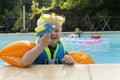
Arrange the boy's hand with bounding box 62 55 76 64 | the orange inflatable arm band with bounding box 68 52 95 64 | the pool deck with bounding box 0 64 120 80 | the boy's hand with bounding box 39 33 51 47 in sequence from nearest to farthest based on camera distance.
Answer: the pool deck with bounding box 0 64 120 80 < the boy's hand with bounding box 39 33 51 47 < the boy's hand with bounding box 62 55 76 64 < the orange inflatable arm band with bounding box 68 52 95 64

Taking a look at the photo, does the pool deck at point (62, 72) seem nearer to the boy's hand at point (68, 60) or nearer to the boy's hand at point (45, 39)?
the boy's hand at point (68, 60)

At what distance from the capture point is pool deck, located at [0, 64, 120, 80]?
7.26 feet

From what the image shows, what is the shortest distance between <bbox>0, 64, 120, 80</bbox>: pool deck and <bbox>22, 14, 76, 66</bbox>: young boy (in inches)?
3.1

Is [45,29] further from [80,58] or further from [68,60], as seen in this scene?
[80,58]

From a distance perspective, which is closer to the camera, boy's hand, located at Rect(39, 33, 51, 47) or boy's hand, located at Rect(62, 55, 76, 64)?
boy's hand, located at Rect(39, 33, 51, 47)

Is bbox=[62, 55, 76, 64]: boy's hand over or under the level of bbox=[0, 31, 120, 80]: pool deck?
over

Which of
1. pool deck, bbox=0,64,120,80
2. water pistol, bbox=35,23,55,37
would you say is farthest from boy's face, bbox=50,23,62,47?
pool deck, bbox=0,64,120,80

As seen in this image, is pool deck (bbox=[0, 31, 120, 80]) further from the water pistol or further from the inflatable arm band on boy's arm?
the water pistol

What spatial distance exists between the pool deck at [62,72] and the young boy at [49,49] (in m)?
0.08

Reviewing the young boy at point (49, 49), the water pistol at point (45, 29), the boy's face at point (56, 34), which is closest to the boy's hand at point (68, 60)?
the young boy at point (49, 49)

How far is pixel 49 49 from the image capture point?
2.63 metres

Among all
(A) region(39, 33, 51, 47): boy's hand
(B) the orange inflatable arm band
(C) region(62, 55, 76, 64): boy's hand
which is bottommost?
(B) the orange inflatable arm band

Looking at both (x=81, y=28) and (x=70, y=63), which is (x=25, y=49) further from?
(x=81, y=28)

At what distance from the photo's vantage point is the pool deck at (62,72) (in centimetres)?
→ 221
